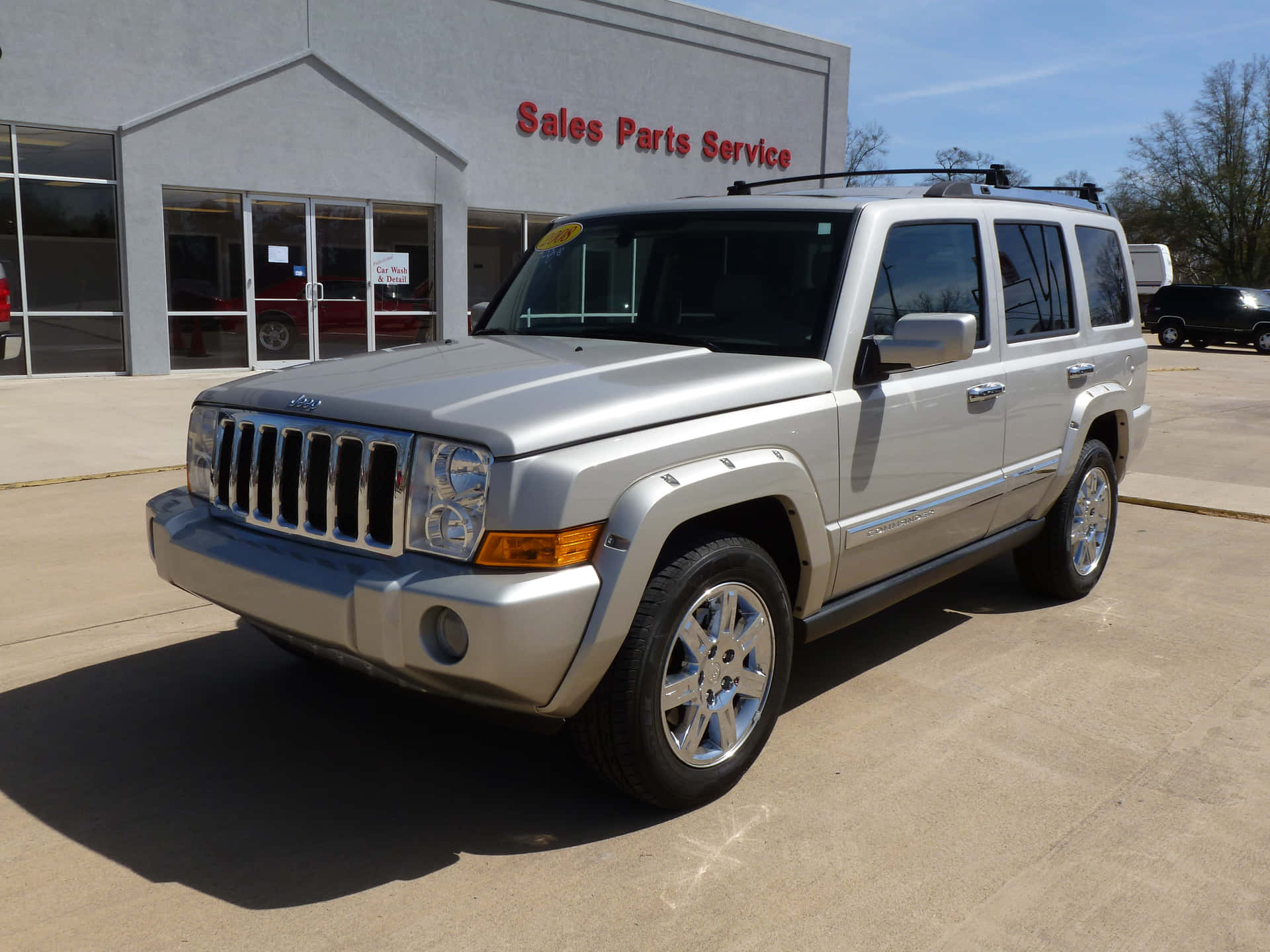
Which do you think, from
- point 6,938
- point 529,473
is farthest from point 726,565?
point 6,938

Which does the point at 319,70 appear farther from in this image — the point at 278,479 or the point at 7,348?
the point at 278,479

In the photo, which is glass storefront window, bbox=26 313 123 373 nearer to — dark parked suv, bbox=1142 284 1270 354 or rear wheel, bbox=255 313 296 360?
rear wheel, bbox=255 313 296 360

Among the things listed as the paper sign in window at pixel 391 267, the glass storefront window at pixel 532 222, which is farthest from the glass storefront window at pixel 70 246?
the glass storefront window at pixel 532 222

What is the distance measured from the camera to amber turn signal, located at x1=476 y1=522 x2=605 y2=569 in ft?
9.34

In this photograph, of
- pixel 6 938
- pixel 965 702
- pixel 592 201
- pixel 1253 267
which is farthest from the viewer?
pixel 1253 267

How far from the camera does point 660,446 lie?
308 centimetres

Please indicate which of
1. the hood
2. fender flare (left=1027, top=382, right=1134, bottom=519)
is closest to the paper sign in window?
fender flare (left=1027, top=382, right=1134, bottom=519)

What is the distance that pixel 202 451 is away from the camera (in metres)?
3.69

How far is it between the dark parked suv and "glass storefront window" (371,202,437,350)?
21.6 metres

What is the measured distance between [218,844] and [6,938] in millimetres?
565

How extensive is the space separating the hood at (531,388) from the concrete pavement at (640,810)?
835 mm

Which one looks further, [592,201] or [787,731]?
[592,201]

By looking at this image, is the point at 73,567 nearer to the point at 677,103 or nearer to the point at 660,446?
the point at 660,446

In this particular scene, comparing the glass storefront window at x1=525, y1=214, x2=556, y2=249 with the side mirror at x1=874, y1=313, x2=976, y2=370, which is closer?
the side mirror at x1=874, y1=313, x2=976, y2=370
